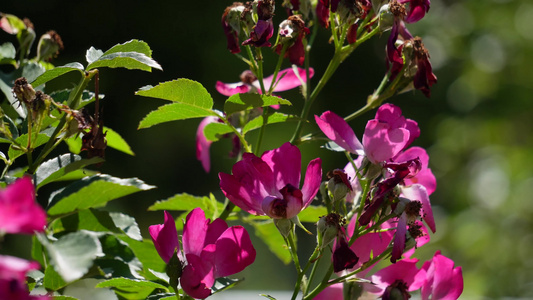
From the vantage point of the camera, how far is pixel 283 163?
435 millimetres

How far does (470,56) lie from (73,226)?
241 centimetres

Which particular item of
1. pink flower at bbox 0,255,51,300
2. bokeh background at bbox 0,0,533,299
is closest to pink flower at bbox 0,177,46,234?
pink flower at bbox 0,255,51,300

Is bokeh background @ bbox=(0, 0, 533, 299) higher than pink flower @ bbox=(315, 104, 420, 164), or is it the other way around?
pink flower @ bbox=(315, 104, 420, 164)

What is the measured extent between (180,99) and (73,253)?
7.7 inches

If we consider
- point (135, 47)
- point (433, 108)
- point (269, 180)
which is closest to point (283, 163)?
point (269, 180)

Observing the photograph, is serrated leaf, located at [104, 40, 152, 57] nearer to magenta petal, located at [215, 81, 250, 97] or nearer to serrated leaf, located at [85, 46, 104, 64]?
serrated leaf, located at [85, 46, 104, 64]

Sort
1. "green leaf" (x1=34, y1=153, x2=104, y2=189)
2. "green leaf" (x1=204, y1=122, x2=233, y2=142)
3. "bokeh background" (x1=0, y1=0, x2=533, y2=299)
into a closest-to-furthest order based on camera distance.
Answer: "green leaf" (x1=34, y1=153, x2=104, y2=189) → "green leaf" (x1=204, y1=122, x2=233, y2=142) → "bokeh background" (x1=0, y1=0, x2=533, y2=299)

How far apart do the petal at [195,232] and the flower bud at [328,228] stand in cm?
7

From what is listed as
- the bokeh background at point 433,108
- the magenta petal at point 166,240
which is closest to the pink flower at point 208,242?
the magenta petal at point 166,240

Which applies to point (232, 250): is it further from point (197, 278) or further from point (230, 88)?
point (230, 88)

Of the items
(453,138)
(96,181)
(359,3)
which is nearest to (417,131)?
(359,3)

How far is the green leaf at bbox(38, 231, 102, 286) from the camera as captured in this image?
26cm

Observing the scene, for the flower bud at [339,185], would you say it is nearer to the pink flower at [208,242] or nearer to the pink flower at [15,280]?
the pink flower at [208,242]

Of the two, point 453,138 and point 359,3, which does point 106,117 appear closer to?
point 453,138
